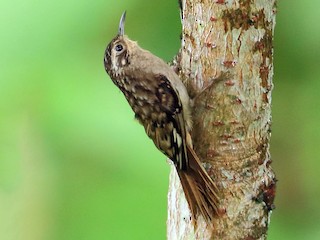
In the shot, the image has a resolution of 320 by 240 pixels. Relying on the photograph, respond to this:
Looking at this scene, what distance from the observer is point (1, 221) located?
2928 millimetres

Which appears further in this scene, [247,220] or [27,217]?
[27,217]

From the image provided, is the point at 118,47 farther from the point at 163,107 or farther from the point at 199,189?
the point at 199,189

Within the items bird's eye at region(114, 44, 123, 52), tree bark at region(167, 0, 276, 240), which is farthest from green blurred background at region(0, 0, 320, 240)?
tree bark at region(167, 0, 276, 240)

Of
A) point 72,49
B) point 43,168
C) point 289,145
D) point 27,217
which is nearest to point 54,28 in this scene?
point 72,49

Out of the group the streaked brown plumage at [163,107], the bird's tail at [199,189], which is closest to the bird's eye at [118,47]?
the streaked brown plumage at [163,107]

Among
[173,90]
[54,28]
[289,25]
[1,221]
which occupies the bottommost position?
[1,221]

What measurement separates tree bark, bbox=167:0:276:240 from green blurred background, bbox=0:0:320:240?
60cm

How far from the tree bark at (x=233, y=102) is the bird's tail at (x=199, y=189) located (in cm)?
2

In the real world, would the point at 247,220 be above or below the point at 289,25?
below

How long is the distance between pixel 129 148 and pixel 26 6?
25.2 inches

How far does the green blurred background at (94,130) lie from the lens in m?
2.77

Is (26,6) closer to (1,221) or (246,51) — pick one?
(1,221)

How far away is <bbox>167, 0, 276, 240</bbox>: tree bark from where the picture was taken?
2.04 meters

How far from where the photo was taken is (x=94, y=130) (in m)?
2.78
